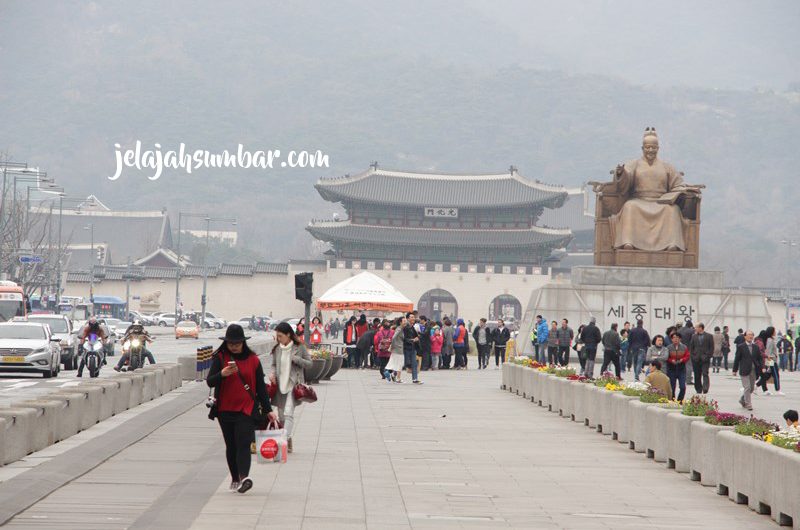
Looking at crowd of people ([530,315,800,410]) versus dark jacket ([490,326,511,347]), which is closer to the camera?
crowd of people ([530,315,800,410])

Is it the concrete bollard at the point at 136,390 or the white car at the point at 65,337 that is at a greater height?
the white car at the point at 65,337

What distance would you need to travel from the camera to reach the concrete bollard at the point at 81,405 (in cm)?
1673

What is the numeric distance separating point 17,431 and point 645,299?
2743 centimetres

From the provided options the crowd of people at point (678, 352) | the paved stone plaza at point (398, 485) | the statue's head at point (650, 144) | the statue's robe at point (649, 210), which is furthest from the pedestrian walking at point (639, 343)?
the paved stone plaza at point (398, 485)

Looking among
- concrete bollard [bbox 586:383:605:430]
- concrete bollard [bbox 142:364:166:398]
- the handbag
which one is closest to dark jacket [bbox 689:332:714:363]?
concrete bollard [bbox 586:383:605:430]

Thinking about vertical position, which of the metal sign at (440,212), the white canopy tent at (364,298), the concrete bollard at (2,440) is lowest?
the concrete bollard at (2,440)

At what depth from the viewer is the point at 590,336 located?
32125 millimetres

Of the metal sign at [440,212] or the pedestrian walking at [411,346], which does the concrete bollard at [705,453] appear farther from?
the metal sign at [440,212]

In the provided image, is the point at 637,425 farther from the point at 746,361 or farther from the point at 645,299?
the point at 645,299

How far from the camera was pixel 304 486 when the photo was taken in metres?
12.6

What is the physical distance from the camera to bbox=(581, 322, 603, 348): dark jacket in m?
32.0

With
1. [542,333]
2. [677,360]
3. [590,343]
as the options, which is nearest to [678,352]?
[677,360]

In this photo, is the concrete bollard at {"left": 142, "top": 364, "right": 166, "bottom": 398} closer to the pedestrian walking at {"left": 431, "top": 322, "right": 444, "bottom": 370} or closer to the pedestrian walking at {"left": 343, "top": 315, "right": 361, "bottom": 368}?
the pedestrian walking at {"left": 343, "top": 315, "right": 361, "bottom": 368}

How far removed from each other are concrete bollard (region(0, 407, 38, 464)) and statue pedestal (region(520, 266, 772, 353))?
26550 mm
